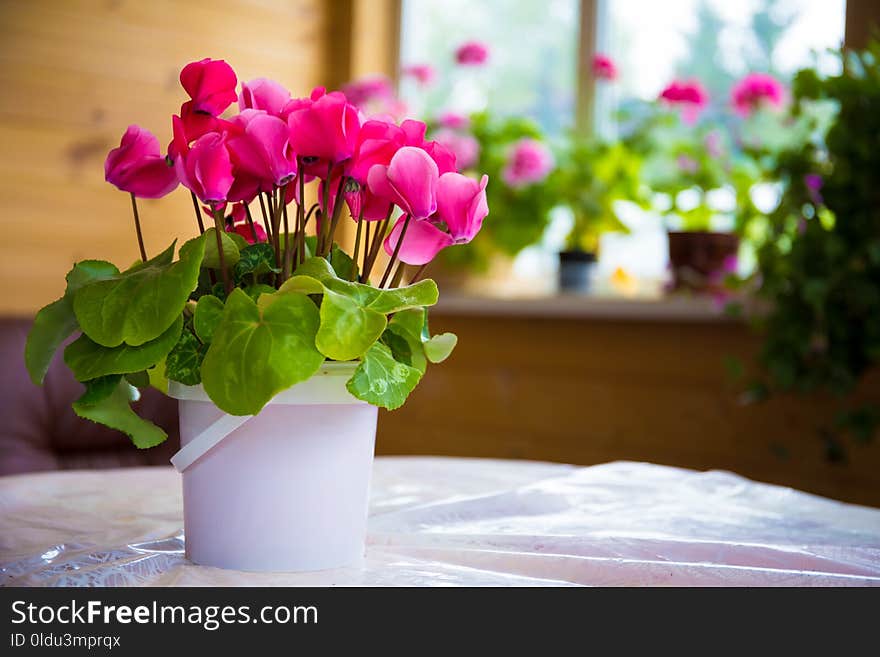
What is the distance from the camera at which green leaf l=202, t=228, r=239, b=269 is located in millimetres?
680

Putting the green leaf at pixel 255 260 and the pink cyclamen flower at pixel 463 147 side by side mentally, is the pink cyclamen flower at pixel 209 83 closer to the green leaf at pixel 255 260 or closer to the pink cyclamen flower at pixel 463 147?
the green leaf at pixel 255 260

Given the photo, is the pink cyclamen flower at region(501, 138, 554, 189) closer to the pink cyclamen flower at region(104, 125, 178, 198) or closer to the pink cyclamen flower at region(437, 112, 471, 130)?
the pink cyclamen flower at region(437, 112, 471, 130)

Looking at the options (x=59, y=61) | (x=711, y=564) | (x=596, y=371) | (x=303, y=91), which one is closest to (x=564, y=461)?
(x=596, y=371)

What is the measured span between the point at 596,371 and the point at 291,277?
184 centimetres

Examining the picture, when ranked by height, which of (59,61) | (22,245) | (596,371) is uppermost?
(59,61)

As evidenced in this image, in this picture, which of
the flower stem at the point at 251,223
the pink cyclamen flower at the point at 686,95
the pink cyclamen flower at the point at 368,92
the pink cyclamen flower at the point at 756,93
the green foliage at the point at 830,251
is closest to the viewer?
the flower stem at the point at 251,223

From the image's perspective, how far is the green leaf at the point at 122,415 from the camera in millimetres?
676

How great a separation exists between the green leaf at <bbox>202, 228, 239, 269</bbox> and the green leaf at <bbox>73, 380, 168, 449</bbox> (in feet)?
0.34

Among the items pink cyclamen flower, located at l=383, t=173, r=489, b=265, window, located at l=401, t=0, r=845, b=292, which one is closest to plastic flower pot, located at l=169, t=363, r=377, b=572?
pink cyclamen flower, located at l=383, t=173, r=489, b=265

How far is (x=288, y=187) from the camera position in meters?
0.71

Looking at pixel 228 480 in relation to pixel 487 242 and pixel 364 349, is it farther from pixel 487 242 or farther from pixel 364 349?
pixel 487 242

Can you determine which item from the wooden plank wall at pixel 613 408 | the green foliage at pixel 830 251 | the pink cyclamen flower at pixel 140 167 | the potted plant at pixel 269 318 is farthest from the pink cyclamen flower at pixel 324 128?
the wooden plank wall at pixel 613 408

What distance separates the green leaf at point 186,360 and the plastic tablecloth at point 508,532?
0.13 m

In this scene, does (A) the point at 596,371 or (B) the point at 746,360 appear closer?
(B) the point at 746,360
